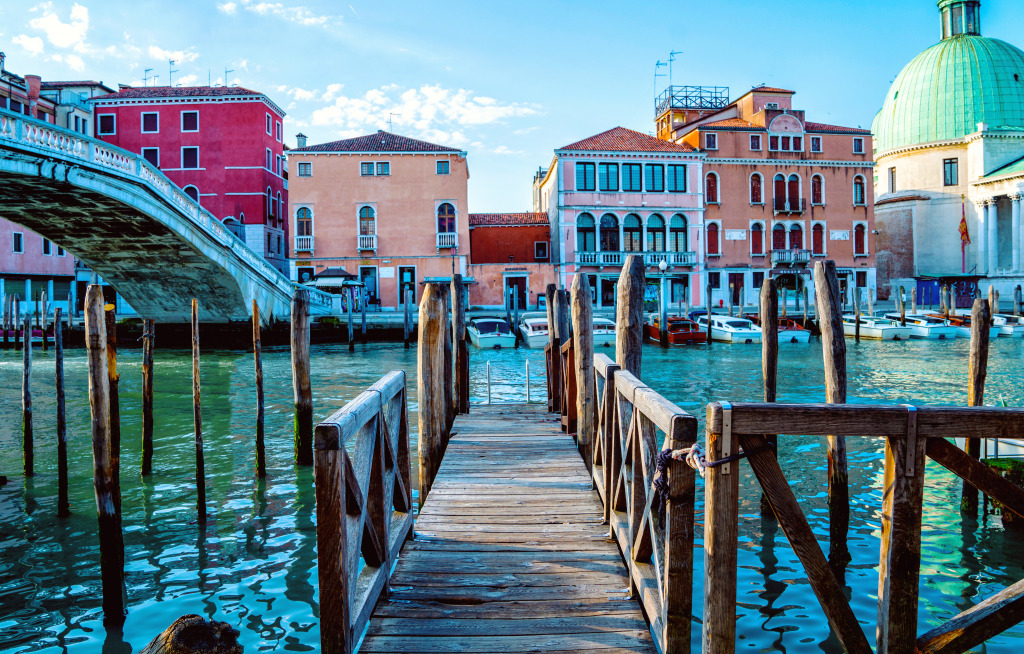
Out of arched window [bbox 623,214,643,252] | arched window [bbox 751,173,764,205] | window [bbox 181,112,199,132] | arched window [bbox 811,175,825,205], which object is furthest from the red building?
arched window [bbox 811,175,825,205]

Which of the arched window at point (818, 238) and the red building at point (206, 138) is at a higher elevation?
the red building at point (206, 138)

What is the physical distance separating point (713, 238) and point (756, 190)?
9.70ft

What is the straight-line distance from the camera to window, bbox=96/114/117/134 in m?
30.9

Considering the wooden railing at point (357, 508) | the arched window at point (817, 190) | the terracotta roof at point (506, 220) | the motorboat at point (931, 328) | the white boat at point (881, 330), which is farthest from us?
the terracotta roof at point (506, 220)

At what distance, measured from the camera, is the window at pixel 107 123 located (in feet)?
101

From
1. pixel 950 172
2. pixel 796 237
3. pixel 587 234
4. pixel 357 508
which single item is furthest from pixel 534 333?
pixel 950 172

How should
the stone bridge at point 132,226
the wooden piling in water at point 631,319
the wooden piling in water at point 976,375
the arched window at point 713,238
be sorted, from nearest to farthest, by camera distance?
the wooden piling in water at point 631,319, the wooden piling in water at point 976,375, the stone bridge at point 132,226, the arched window at point 713,238

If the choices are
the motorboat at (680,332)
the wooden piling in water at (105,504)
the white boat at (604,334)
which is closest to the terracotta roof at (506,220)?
the motorboat at (680,332)

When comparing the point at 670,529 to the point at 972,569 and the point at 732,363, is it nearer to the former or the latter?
the point at 972,569

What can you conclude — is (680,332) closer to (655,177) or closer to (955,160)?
(655,177)

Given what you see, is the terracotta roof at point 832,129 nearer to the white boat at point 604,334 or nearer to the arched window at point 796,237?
the arched window at point 796,237

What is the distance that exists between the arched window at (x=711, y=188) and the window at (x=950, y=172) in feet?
52.2

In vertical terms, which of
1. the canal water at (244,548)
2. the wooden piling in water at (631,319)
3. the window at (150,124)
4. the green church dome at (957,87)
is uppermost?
the green church dome at (957,87)

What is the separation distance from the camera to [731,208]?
3378 centimetres
